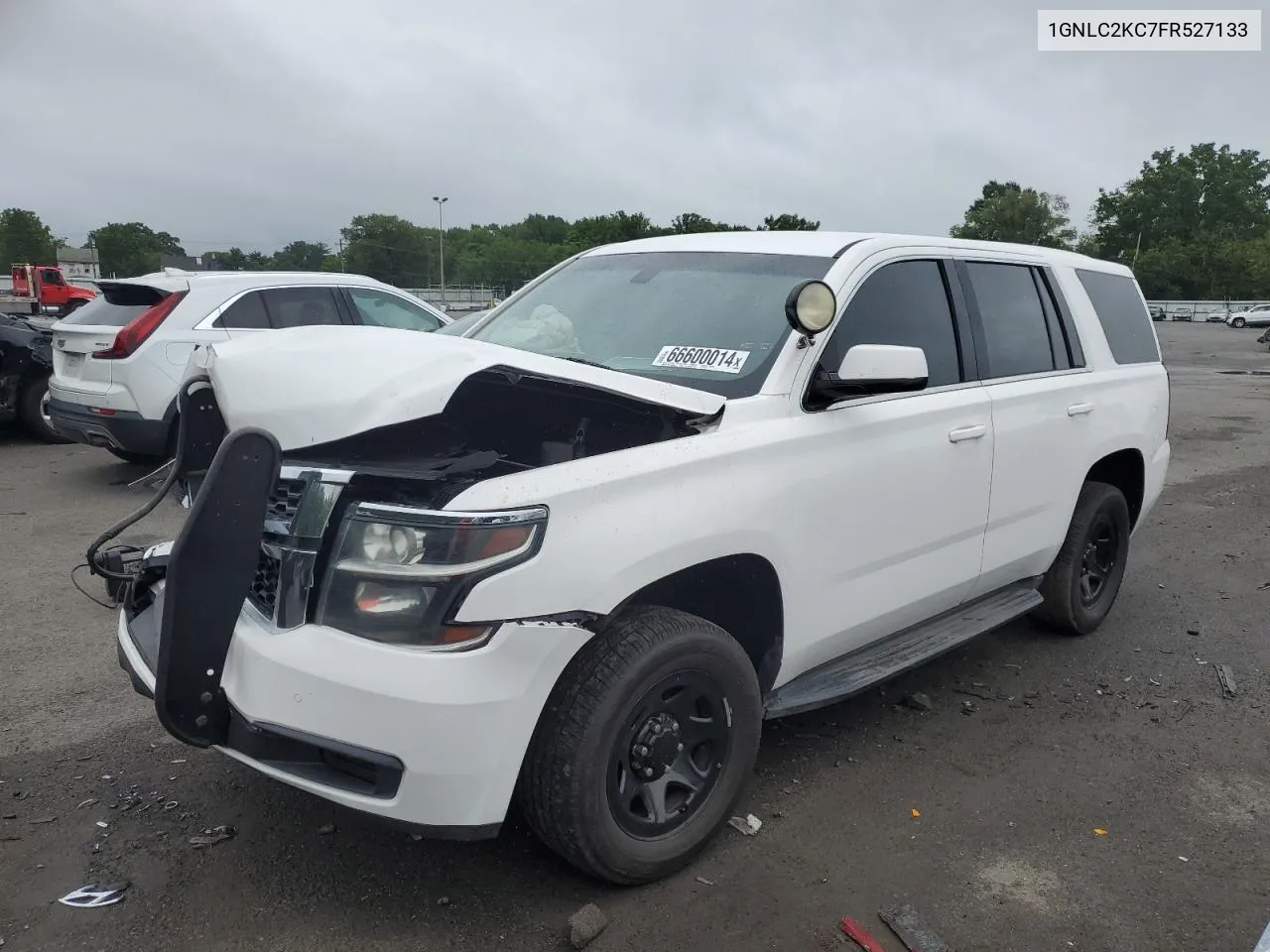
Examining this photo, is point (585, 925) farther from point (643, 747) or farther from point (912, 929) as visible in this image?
point (912, 929)

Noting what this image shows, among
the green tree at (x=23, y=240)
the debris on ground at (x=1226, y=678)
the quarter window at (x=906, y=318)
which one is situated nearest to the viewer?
the quarter window at (x=906, y=318)

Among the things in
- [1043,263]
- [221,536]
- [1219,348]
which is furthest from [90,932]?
[1219,348]

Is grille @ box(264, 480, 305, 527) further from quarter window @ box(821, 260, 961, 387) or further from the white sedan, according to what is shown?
the white sedan

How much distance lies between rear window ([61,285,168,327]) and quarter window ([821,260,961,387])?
20.6ft

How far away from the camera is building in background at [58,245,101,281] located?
208 ft

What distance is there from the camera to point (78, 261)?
6925 cm

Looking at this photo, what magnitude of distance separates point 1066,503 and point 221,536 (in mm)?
3704

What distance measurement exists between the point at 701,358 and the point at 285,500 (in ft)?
4.70

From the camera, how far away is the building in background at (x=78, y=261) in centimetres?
6353

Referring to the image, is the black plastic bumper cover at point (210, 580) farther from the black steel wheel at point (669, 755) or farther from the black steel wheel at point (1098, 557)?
the black steel wheel at point (1098, 557)

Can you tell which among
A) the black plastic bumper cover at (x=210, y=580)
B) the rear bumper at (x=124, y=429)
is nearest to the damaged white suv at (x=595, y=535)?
the black plastic bumper cover at (x=210, y=580)

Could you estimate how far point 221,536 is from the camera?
2.41 meters

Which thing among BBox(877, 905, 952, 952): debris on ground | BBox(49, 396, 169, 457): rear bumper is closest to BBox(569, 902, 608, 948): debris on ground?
BBox(877, 905, 952, 952): debris on ground

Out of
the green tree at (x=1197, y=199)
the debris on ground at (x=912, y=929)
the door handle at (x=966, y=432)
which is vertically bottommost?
the debris on ground at (x=912, y=929)
